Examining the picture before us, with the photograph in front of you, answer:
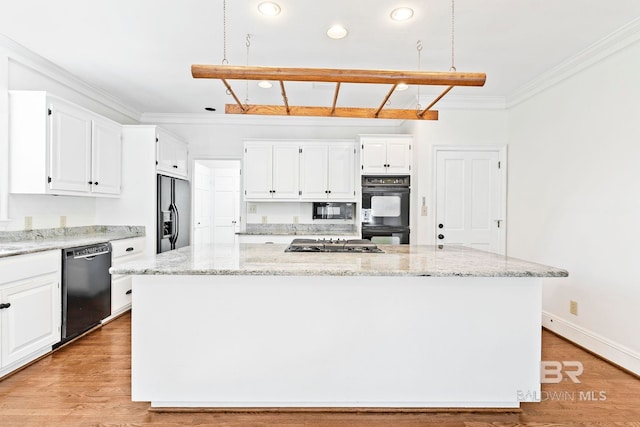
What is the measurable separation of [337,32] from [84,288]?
305cm

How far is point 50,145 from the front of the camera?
2896 millimetres

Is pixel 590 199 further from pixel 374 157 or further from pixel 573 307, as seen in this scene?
pixel 374 157

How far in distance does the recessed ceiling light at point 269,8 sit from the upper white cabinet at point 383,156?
2223 millimetres

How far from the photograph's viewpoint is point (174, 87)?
3.78 meters

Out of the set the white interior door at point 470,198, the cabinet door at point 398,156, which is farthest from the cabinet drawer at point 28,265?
the white interior door at point 470,198

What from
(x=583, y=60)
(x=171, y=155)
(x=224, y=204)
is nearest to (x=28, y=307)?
(x=171, y=155)

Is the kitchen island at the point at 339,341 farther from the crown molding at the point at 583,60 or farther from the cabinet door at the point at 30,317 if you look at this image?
the crown molding at the point at 583,60

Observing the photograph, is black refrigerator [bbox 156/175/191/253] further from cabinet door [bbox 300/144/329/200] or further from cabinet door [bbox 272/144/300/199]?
cabinet door [bbox 300/144/329/200]

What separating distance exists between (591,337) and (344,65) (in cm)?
324

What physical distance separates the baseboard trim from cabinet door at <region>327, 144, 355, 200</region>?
8.58 ft

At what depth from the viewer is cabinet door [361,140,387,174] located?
4320 mm

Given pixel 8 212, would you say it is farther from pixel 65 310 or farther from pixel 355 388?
pixel 355 388

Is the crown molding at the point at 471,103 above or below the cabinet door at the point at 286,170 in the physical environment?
above

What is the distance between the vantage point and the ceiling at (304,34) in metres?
2.28
